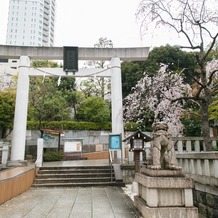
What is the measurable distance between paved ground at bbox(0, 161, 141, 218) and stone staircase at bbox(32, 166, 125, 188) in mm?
1416

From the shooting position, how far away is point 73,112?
23625 millimetres

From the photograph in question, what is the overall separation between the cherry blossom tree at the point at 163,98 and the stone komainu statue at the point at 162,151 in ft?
19.3

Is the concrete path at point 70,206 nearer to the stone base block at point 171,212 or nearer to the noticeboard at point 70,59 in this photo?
the stone base block at point 171,212

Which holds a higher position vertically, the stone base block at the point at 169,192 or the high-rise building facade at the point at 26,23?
the high-rise building facade at the point at 26,23

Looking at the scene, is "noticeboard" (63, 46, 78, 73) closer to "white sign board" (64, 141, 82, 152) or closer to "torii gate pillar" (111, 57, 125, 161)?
"torii gate pillar" (111, 57, 125, 161)

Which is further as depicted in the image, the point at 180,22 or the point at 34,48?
the point at 34,48

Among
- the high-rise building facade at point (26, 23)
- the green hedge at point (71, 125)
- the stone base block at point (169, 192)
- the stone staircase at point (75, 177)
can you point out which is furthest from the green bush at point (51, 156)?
the high-rise building facade at point (26, 23)

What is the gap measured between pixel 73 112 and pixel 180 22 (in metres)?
18.3

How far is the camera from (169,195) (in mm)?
4121

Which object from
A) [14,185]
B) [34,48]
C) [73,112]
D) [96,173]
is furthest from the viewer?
[73,112]

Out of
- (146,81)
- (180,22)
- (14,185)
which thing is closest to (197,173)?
(180,22)

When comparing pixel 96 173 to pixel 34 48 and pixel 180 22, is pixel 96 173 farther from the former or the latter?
pixel 34 48

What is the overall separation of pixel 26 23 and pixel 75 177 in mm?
69588

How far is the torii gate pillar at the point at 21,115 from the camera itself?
10.7 metres
